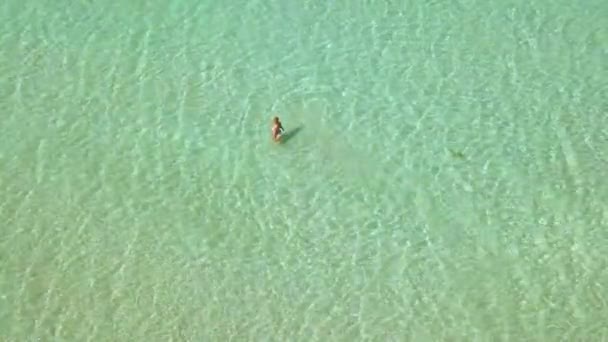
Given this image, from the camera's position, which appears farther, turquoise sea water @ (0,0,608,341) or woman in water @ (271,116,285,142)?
woman in water @ (271,116,285,142)

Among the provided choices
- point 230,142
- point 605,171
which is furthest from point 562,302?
point 230,142

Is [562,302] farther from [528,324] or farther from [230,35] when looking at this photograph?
[230,35]

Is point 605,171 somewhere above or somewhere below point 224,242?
below

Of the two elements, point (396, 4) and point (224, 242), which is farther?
point (396, 4)

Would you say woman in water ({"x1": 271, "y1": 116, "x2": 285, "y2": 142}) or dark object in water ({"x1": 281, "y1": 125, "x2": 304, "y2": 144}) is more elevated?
woman in water ({"x1": 271, "y1": 116, "x2": 285, "y2": 142})

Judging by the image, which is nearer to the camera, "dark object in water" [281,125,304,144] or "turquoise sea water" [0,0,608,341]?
"turquoise sea water" [0,0,608,341]
